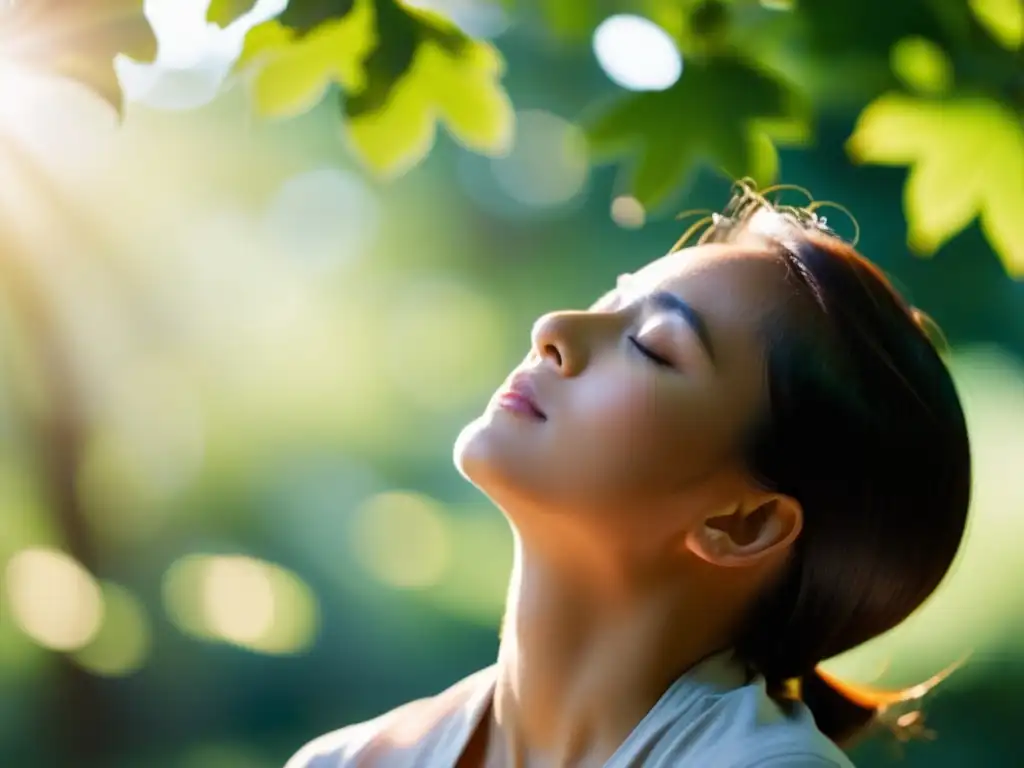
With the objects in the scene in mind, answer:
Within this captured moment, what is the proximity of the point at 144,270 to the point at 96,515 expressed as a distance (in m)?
0.32

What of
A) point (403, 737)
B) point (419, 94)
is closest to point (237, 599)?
point (403, 737)

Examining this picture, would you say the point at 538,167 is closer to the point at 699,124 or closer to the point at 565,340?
the point at 699,124

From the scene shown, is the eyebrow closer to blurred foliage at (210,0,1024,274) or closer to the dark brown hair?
the dark brown hair

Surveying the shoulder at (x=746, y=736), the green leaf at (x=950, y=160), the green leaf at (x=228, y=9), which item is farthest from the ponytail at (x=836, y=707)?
the green leaf at (x=228, y=9)

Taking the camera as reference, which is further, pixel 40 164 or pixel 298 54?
pixel 40 164

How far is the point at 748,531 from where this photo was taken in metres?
0.70

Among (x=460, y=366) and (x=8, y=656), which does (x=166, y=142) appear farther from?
(x=8, y=656)

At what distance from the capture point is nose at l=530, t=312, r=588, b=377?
698 mm

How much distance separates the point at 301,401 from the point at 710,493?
105 cm

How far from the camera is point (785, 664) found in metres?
0.75

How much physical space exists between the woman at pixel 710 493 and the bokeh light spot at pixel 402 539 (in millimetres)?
897

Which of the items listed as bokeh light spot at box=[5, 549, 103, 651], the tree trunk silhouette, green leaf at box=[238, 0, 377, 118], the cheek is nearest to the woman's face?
the cheek

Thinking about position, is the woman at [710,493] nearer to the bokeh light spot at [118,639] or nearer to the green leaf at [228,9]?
the green leaf at [228,9]

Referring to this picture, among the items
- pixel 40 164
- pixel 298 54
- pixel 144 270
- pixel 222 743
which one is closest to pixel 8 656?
pixel 222 743
